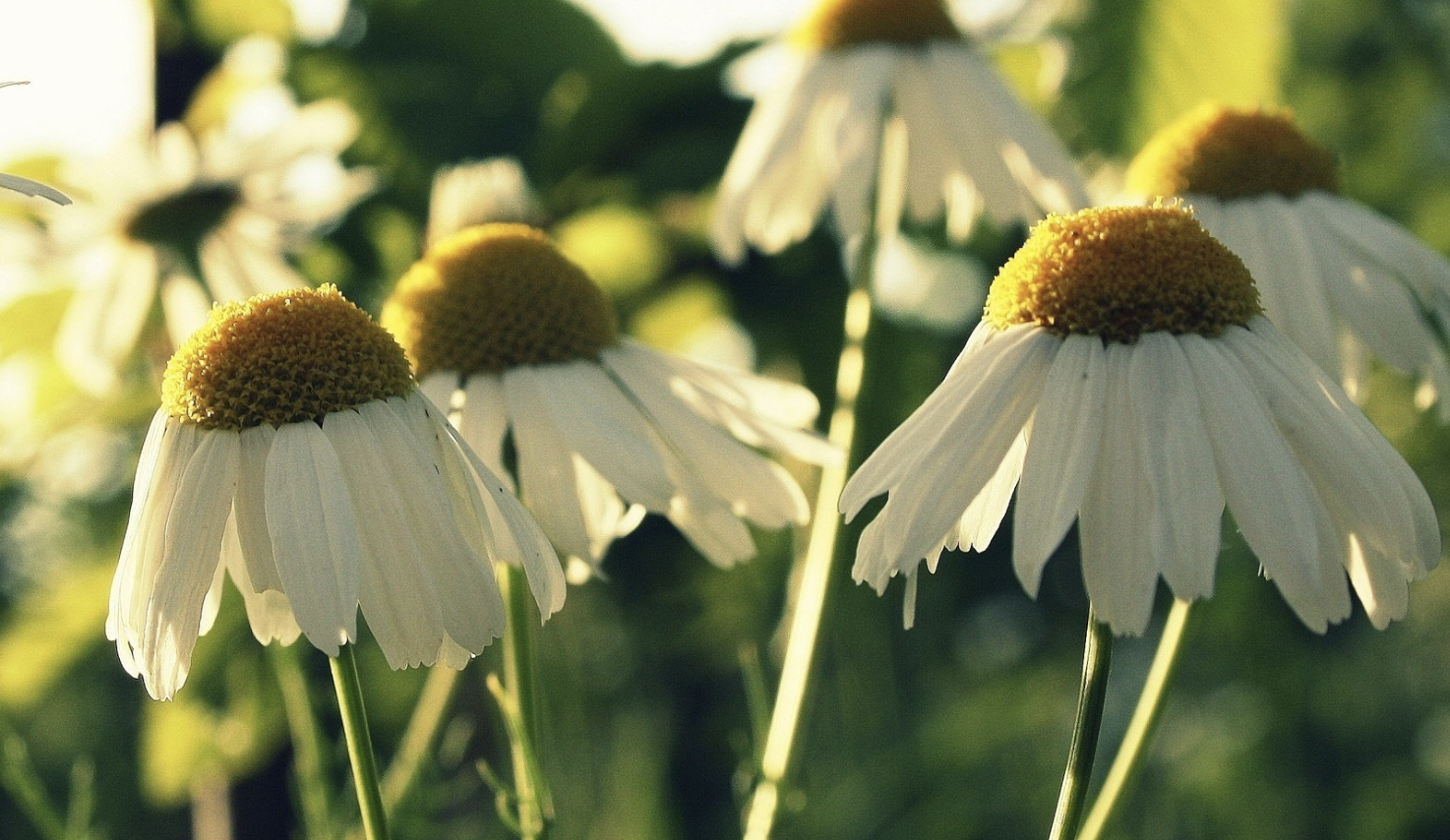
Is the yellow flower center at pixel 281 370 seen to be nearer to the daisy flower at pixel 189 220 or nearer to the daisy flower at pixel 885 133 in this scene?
the daisy flower at pixel 885 133

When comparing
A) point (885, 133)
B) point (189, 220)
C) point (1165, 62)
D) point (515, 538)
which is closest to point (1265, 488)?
point (515, 538)

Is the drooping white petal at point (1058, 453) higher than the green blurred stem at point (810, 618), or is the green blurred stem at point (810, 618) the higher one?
the drooping white petal at point (1058, 453)

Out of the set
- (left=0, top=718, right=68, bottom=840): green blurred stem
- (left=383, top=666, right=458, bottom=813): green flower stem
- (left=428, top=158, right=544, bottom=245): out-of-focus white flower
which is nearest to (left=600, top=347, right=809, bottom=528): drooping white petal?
(left=383, top=666, right=458, bottom=813): green flower stem

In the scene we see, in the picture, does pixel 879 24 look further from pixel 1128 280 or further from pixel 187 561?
pixel 187 561

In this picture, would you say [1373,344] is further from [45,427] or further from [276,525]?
[45,427]

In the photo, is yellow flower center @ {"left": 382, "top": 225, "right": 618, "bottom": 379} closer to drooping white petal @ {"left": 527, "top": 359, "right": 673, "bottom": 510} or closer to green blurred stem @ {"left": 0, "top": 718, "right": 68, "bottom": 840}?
drooping white petal @ {"left": 527, "top": 359, "right": 673, "bottom": 510}

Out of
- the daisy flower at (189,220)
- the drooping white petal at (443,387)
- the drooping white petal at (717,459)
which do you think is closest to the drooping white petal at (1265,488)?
the drooping white petal at (717,459)

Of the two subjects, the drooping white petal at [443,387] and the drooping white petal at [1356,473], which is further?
the drooping white petal at [443,387]
